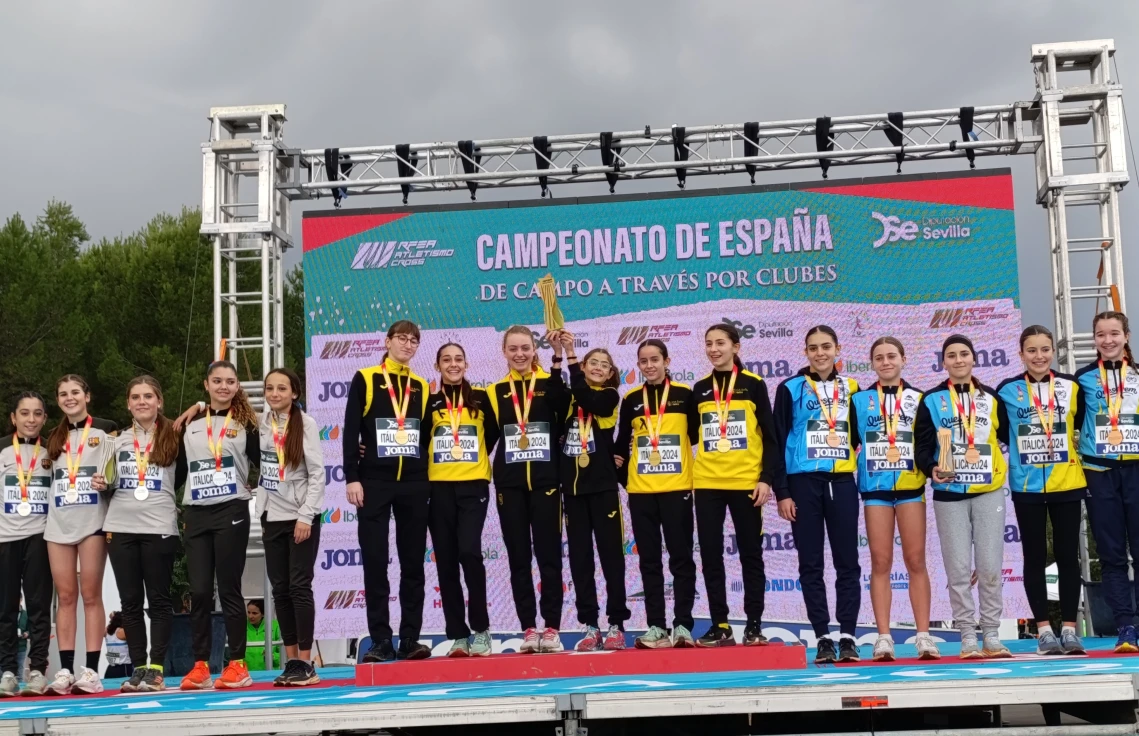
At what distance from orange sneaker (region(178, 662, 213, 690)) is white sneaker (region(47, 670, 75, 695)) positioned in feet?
1.64

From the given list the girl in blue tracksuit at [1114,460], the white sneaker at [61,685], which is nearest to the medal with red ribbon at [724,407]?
the girl in blue tracksuit at [1114,460]

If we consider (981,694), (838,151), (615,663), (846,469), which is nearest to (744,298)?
(838,151)

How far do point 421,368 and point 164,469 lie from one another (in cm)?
311

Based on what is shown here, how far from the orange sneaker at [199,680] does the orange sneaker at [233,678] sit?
48mm

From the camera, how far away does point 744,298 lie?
8.05 m

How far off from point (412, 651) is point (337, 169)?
437cm

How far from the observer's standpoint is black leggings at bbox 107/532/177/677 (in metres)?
5.05

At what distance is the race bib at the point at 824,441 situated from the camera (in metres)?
5.05

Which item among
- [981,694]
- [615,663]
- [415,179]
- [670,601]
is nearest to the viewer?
[981,694]

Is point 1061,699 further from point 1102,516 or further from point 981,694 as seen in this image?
point 1102,516

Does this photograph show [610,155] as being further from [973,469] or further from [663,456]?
[973,469]

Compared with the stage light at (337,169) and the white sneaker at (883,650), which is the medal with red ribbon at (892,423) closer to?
Answer: the white sneaker at (883,650)

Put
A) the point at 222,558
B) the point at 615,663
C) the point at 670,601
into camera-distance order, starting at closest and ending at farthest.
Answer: the point at 615,663 < the point at 222,558 < the point at 670,601

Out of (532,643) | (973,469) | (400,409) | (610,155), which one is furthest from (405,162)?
(973,469)
